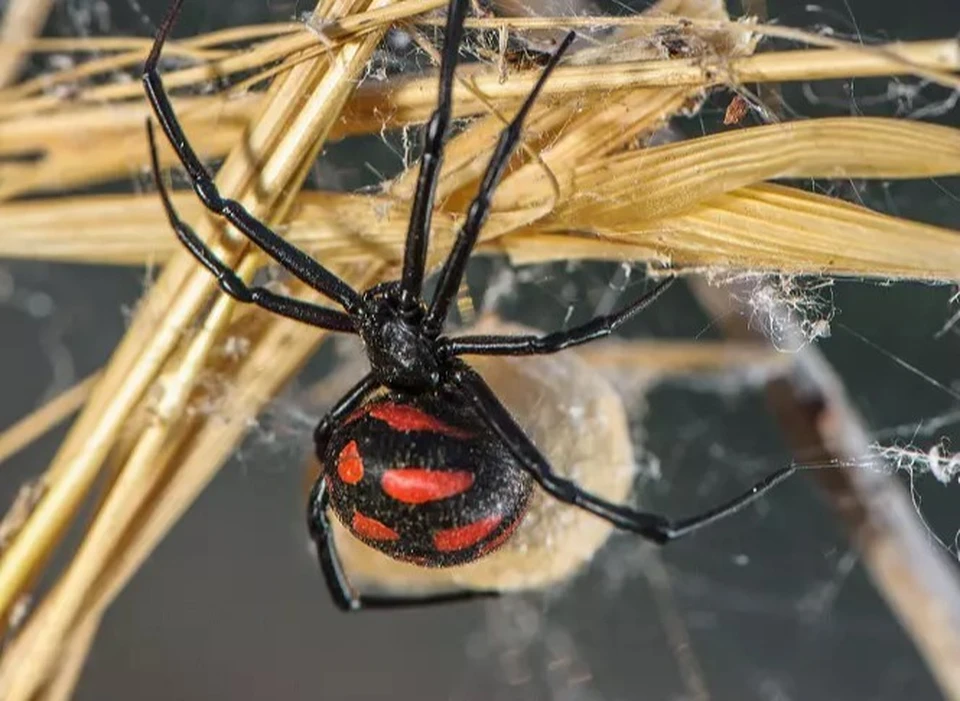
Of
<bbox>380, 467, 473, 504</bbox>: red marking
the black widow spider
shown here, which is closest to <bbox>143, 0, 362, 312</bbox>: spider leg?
the black widow spider

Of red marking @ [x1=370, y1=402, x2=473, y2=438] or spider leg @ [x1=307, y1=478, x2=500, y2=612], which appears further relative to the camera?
spider leg @ [x1=307, y1=478, x2=500, y2=612]

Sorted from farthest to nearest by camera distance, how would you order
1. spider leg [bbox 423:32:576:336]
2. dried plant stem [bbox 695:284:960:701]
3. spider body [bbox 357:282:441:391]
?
dried plant stem [bbox 695:284:960:701], spider body [bbox 357:282:441:391], spider leg [bbox 423:32:576:336]

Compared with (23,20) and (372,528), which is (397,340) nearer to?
(372,528)

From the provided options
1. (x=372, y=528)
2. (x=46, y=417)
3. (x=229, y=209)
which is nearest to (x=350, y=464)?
(x=372, y=528)

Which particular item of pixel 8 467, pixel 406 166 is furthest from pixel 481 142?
pixel 8 467

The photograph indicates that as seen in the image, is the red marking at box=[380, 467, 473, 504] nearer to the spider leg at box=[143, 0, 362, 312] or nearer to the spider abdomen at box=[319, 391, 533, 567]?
the spider abdomen at box=[319, 391, 533, 567]

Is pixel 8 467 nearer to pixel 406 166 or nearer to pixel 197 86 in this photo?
pixel 197 86

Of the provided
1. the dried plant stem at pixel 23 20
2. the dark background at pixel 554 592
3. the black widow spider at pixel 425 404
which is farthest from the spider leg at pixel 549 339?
the dried plant stem at pixel 23 20
